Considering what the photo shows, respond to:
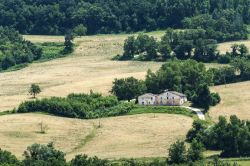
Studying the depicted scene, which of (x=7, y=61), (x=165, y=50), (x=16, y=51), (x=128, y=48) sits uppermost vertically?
(x=16, y=51)

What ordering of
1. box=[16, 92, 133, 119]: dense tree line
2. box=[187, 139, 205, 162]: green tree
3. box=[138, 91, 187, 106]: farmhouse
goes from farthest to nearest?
box=[138, 91, 187, 106]: farmhouse, box=[16, 92, 133, 119]: dense tree line, box=[187, 139, 205, 162]: green tree

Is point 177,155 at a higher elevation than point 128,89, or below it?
below

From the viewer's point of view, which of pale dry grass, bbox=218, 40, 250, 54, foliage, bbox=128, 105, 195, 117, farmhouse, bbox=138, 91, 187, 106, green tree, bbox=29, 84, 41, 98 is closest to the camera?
foliage, bbox=128, 105, 195, 117

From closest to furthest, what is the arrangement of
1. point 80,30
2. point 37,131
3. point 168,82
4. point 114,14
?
point 37,131 → point 168,82 → point 80,30 → point 114,14

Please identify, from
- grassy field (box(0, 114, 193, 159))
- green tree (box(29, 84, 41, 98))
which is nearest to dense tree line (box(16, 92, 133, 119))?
grassy field (box(0, 114, 193, 159))

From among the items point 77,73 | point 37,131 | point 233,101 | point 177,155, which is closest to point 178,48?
point 77,73

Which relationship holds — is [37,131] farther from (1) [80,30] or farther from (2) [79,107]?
(1) [80,30]

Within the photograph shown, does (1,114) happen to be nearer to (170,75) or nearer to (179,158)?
(170,75)

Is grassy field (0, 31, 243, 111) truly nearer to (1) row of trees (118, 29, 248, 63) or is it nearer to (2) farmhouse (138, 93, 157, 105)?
Answer: (1) row of trees (118, 29, 248, 63)
